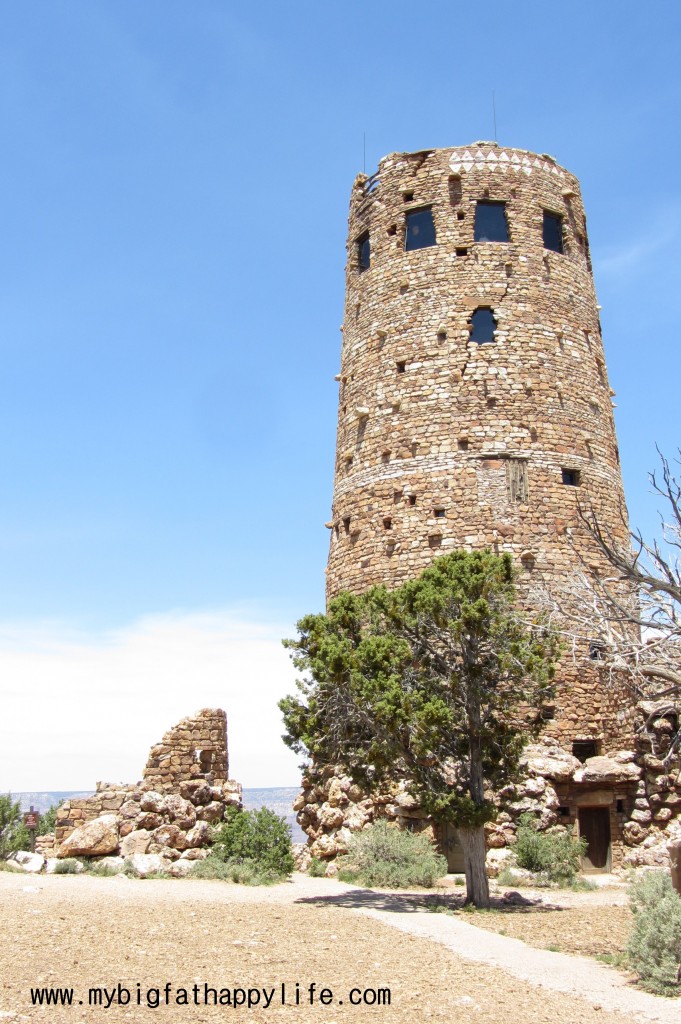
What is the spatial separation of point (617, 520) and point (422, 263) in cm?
839

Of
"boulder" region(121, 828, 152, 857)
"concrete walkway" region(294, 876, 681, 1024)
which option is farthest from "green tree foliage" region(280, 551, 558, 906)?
"boulder" region(121, 828, 152, 857)

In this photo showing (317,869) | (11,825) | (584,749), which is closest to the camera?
(317,869)

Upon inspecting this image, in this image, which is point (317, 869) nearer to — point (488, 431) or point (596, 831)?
point (596, 831)

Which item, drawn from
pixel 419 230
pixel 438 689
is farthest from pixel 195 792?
pixel 419 230

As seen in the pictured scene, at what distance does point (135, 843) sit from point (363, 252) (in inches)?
661

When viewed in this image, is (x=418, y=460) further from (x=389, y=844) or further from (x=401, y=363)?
(x=389, y=844)

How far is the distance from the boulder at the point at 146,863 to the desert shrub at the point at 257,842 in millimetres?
987

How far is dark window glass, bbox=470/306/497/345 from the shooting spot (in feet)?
72.0

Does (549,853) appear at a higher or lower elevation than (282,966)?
higher

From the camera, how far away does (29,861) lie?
16.1 metres

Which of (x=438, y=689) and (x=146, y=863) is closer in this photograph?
(x=438, y=689)

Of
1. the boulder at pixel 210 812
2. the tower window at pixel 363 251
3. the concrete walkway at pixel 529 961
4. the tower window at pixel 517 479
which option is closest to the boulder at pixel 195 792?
the boulder at pixel 210 812

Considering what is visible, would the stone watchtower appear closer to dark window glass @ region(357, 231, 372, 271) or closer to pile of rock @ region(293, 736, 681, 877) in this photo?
dark window glass @ region(357, 231, 372, 271)

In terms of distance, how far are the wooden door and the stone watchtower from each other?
62cm
